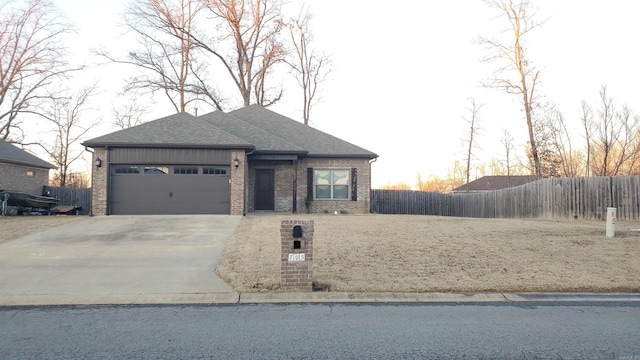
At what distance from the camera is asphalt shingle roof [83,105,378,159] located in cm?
1666

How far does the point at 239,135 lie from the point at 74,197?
11.3m

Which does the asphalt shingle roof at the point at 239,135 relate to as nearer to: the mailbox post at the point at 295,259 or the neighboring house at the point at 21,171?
the neighboring house at the point at 21,171

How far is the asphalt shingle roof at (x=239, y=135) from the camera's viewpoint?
16.7 m

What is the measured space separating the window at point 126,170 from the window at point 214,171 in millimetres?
2526

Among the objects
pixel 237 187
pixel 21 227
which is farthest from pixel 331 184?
pixel 21 227

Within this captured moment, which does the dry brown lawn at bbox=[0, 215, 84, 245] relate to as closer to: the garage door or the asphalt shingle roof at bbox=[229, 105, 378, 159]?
the garage door

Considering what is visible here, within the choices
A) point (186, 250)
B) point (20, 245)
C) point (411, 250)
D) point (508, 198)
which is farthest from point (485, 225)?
point (20, 245)

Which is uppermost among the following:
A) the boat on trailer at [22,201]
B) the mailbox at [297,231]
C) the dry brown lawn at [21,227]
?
the boat on trailer at [22,201]

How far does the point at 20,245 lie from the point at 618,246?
14398 millimetres

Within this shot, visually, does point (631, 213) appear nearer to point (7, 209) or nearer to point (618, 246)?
point (618, 246)

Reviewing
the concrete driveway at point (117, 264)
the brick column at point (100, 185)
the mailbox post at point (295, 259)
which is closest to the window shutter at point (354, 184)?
the concrete driveway at point (117, 264)

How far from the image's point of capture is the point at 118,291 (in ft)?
22.7

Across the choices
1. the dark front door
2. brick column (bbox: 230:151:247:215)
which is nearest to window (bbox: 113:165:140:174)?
brick column (bbox: 230:151:247:215)

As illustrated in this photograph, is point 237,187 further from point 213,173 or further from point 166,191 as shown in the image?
point 166,191
